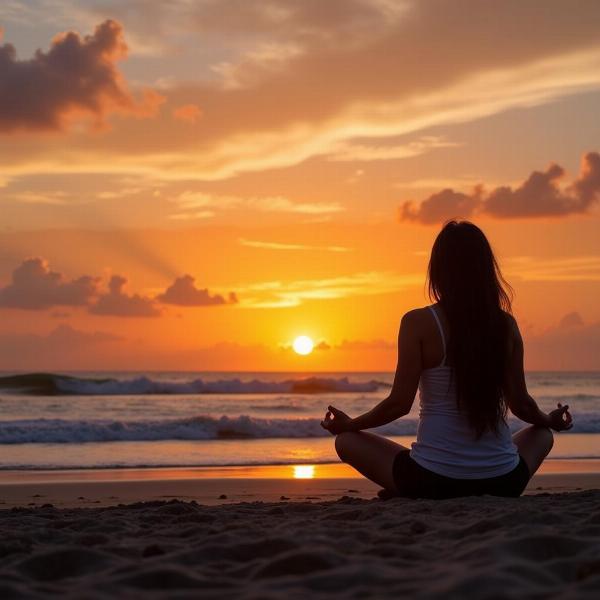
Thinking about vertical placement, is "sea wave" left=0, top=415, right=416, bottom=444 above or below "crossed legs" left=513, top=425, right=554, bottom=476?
below

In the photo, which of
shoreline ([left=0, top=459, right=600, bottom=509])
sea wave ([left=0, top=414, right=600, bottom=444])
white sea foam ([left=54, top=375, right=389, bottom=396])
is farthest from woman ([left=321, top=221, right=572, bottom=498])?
white sea foam ([left=54, top=375, right=389, bottom=396])

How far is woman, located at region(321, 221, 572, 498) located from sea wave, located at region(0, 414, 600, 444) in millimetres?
10248

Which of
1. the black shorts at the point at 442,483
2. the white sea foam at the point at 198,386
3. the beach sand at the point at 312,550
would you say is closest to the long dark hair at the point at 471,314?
the black shorts at the point at 442,483

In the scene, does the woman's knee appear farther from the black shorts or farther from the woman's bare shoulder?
the woman's bare shoulder

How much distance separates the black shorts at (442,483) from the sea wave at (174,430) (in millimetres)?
10081

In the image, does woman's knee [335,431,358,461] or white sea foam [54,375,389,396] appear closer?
woman's knee [335,431,358,461]

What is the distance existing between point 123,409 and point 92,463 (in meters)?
12.4

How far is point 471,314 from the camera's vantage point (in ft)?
16.2

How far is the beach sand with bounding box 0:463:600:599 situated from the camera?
2.89 metres

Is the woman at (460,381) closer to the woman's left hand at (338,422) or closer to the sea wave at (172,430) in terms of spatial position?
the woman's left hand at (338,422)

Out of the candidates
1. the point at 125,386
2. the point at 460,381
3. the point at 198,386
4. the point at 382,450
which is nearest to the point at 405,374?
the point at 460,381

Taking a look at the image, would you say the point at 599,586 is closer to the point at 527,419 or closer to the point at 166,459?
the point at 527,419

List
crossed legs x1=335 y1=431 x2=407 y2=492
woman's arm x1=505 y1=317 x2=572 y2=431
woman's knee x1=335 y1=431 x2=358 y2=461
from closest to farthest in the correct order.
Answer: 1. woman's arm x1=505 y1=317 x2=572 y2=431
2. crossed legs x1=335 y1=431 x2=407 y2=492
3. woman's knee x1=335 y1=431 x2=358 y2=461

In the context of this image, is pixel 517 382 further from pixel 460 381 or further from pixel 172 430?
pixel 172 430
